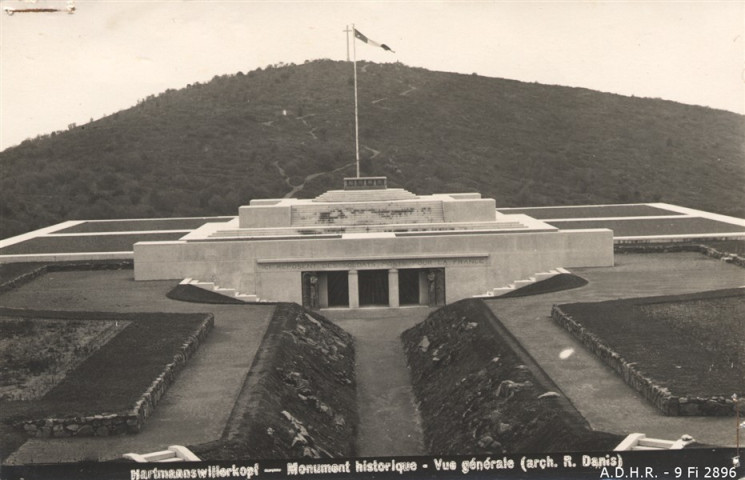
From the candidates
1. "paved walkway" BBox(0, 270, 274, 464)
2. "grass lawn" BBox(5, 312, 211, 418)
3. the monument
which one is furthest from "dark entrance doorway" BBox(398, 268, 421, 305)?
"grass lawn" BBox(5, 312, 211, 418)

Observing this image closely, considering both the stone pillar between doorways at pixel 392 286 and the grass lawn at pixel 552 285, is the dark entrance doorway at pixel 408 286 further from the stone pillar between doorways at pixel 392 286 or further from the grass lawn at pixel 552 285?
the grass lawn at pixel 552 285

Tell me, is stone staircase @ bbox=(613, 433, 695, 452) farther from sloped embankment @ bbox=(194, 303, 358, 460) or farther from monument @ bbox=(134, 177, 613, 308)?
monument @ bbox=(134, 177, 613, 308)

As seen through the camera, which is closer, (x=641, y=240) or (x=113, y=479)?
(x=113, y=479)

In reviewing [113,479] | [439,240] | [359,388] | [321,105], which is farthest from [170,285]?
[321,105]

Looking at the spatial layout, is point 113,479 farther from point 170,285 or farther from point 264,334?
point 170,285

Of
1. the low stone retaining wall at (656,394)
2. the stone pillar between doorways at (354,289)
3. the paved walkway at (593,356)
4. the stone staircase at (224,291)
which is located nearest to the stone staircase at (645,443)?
the paved walkway at (593,356)
